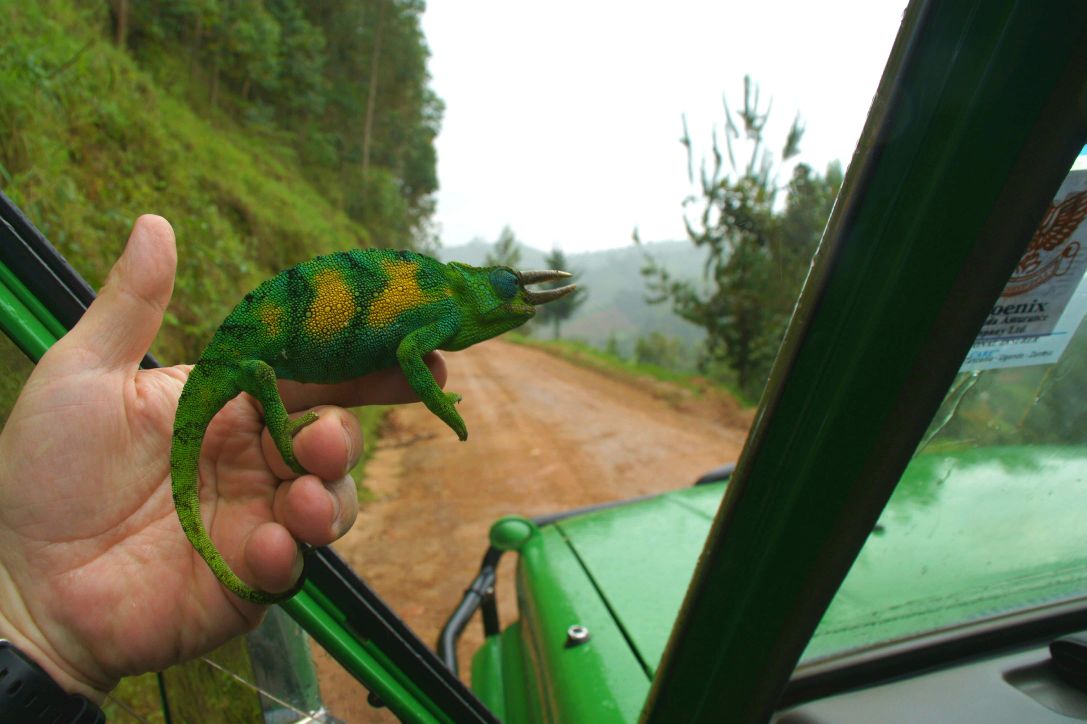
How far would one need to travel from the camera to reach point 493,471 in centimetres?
788

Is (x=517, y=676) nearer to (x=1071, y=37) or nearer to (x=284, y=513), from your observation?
(x=284, y=513)

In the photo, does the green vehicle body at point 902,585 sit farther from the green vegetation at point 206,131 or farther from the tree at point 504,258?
the green vegetation at point 206,131

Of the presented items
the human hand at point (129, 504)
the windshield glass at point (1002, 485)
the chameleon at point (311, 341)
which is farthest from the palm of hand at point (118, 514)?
the windshield glass at point (1002, 485)

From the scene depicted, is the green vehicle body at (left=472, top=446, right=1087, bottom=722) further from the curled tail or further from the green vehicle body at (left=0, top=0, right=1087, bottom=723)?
the curled tail

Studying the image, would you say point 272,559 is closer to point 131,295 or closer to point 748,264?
point 131,295

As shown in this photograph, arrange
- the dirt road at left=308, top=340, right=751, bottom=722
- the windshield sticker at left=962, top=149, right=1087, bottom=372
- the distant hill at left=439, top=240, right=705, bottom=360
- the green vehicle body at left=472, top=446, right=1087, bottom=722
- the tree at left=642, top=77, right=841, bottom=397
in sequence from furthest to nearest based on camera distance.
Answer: the tree at left=642, top=77, right=841, bottom=397 → the dirt road at left=308, top=340, right=751, bottom=722 → the distant hill at left=439, top=240, right=705, bottom=360 → the green vehicle body at left=472, top=446, right=1087, bottom=722 → the windshield sticker at left=962, top=149, right=1087, bottom=372

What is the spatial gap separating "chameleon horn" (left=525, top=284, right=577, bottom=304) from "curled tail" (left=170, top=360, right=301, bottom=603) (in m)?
0.48

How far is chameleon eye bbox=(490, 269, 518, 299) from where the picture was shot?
1007mm

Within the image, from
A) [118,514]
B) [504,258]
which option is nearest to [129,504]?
[118,514]

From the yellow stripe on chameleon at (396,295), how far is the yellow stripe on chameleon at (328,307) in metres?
0.03

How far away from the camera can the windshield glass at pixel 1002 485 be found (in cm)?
76

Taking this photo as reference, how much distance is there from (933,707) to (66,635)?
4.99 ft

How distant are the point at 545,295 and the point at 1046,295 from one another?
668mm

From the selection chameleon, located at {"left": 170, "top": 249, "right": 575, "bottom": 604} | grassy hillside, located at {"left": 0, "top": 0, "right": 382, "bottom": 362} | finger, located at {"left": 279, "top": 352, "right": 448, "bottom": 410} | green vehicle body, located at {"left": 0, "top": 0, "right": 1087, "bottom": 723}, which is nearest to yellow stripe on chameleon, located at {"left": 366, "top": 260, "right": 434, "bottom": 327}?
chameleon, located at {"left": 170, "top": 249, "right": 575, "bottom": 604}
